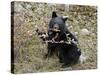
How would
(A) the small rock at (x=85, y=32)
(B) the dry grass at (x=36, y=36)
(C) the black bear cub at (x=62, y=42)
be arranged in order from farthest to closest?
(A) the small rock at (x=85, y=32), (C) the black bear cub at (x=62, y=42), (B) the dry grass at (x=36, y=36)

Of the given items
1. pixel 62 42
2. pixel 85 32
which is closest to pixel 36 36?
pixel 62 42

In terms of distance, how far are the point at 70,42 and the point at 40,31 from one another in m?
0.38

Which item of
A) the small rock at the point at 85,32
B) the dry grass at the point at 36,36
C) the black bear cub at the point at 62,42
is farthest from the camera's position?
the small rock at the point at 85,32

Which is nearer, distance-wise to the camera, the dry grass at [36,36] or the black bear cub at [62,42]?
the dry grass at [36,36]

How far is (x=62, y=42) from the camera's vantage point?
8.54ft

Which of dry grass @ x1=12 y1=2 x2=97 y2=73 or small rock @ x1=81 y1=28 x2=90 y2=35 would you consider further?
small rock @ x1=81 y1=28 x2=90 y2=35

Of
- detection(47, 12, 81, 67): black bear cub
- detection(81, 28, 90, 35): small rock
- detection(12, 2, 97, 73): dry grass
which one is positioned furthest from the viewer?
detection(81, 28, 90, 35): small rock

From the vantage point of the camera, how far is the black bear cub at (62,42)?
256cm

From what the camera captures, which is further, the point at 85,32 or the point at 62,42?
the point at 85,32

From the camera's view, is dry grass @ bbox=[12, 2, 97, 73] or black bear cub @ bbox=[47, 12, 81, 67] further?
black bear cub @ bbox=[47, 12, 81, 67]

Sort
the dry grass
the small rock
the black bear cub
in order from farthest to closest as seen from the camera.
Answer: the small rock < the black bear cub < the dry grass

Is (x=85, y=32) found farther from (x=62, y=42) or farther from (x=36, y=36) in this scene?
(x=36, y=36)

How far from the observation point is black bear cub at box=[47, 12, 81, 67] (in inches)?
101

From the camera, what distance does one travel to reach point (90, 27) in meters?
2.77
